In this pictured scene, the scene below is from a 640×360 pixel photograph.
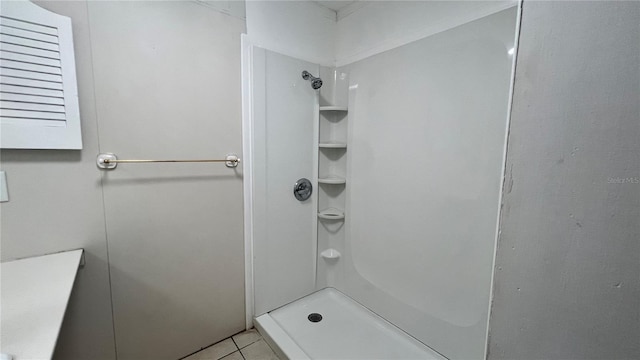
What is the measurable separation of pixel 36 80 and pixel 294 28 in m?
1.35

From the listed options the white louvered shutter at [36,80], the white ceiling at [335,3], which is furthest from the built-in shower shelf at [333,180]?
the white louvered shutter at [36,80]

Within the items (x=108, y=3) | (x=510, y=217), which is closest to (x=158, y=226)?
(x=108, y=3)

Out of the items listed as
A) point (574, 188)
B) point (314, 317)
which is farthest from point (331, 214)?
point (574, 188)

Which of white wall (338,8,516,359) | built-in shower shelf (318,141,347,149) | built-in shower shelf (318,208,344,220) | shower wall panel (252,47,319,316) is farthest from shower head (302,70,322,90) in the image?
built-in shower shelf (318,208,344,220)

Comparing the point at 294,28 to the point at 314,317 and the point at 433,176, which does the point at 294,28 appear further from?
the point at 314,317

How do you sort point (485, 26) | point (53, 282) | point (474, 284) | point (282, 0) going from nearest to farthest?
point (53, 282)
point (485, 26)
point (474, 284)
point (282, 0)

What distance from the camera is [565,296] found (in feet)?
→ 1.21

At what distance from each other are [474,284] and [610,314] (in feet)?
3.47

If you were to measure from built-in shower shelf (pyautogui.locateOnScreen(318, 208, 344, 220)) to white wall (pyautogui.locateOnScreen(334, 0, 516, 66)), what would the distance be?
3.68ft

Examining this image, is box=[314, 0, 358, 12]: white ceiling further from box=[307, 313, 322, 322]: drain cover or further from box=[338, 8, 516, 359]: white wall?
box=[307, 313, 322, 322]: drain cover

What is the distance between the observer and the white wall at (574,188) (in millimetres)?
314

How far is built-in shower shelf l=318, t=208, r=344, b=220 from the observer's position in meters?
1.92

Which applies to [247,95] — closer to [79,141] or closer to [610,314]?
[79,141]

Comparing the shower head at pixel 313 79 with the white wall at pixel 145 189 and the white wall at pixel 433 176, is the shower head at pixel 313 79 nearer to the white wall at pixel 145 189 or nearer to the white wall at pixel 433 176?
the white wall at pixel 433 176
